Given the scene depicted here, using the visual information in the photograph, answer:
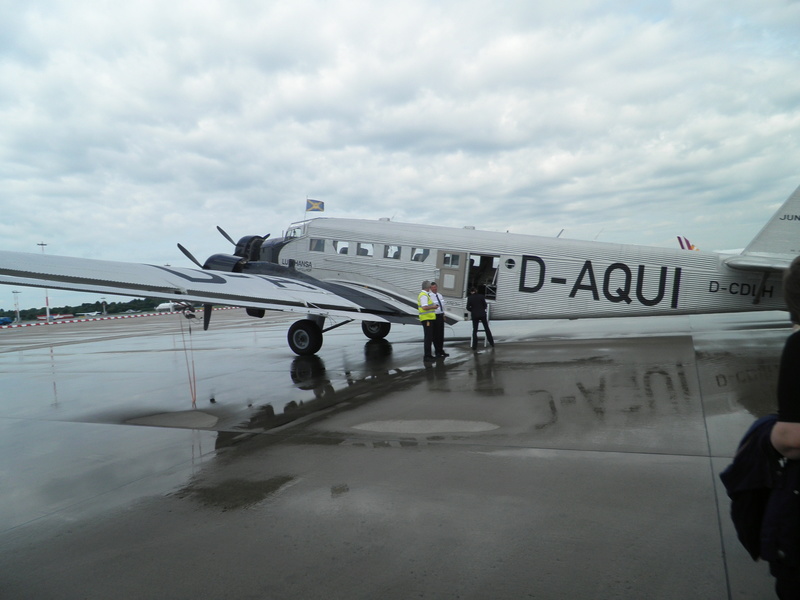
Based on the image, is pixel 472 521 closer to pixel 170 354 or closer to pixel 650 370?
pixel 650 370

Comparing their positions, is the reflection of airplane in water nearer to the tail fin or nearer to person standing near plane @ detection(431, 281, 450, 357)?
person standing near plane @ detection(431, 281, 450, 357)

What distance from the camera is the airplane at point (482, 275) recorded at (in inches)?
459

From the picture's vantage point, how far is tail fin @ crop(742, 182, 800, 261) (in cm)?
1173

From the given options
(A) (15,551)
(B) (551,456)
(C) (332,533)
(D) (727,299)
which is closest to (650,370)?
(B) (551,456)

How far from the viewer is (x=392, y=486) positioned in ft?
14.0

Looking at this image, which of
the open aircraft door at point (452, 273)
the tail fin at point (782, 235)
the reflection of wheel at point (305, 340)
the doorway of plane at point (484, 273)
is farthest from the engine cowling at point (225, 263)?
the tail fin at point (782, 235)

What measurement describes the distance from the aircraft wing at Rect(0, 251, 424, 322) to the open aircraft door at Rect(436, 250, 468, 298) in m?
1.17

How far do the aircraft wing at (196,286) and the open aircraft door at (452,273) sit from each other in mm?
1167

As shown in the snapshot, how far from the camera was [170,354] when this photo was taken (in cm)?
1464

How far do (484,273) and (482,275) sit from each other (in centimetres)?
8

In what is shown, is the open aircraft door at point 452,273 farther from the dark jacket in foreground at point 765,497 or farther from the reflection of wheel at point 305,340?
the dark jacket in foreground at point 765,497

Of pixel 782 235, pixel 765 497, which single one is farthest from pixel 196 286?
pixel 782 235

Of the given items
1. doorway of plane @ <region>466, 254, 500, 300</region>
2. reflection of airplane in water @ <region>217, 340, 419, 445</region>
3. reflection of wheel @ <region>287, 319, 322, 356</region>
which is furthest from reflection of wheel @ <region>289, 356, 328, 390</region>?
doorway of plane @ <region>466, 254, 500, 300</region>

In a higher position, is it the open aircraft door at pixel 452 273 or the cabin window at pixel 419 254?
the cabin window at pixel 419 254
